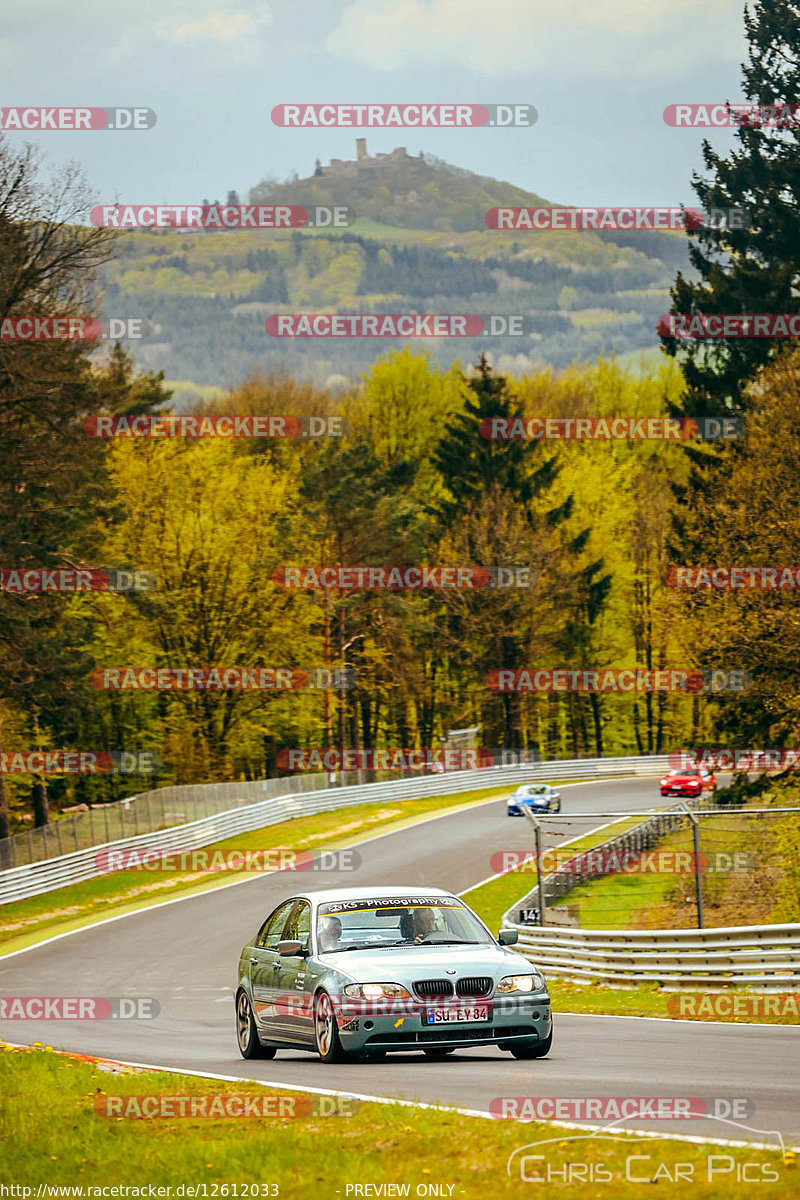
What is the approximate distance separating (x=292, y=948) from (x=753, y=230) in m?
39.2

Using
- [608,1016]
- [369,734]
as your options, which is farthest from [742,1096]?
[369,734]

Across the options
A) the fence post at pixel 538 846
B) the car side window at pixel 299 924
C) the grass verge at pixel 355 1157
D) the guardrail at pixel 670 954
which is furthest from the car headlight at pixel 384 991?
the fence post at pixel 538 846

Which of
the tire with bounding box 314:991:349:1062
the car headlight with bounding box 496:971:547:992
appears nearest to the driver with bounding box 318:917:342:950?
the tire with bounding box 314:991:349:1062

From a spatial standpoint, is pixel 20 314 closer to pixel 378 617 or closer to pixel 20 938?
pixel 20 938

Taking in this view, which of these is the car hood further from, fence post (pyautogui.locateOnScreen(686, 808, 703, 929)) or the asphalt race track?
fence post (pyautogui.locateOnScreen(686, 808, 703, 929))

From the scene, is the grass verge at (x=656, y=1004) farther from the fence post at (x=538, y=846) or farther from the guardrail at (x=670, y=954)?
the fence post at (x=538, y=846)

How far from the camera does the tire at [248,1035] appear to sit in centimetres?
1385

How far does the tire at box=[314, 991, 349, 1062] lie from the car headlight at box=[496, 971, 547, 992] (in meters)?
1.32

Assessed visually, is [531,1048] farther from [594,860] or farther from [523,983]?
[594,860]

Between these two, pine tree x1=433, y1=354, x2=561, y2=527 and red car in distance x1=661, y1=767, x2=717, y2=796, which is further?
pine tree x1=433, y1=354, x2=561, y2=527

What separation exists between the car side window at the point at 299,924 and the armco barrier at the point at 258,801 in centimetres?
2687

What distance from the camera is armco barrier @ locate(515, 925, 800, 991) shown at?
17.2 metres

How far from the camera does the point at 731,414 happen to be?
153 ft

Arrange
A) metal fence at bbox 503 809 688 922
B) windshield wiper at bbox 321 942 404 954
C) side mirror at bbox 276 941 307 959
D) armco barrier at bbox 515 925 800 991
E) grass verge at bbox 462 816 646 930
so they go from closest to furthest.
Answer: windshield wiper at bbox 321 942 404 954
side mirror at bbox 276 941 307 959
armco barrier at bbox 515 925 800 991
metal fence at bbox 503 809 688 922
grass verge at bbox 462 816 646 930
